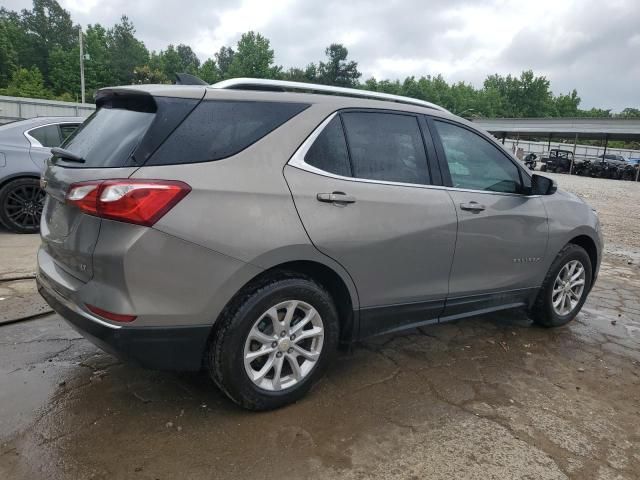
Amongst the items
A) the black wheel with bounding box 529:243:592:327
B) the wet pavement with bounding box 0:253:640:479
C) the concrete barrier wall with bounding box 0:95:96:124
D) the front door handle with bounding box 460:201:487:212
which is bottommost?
the wet pavement with bounding box 0:253:640:479

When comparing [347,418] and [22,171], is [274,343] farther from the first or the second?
[22,171]

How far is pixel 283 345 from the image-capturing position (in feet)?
8.93

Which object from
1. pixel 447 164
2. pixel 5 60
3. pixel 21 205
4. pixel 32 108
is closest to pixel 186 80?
pixel 447 164

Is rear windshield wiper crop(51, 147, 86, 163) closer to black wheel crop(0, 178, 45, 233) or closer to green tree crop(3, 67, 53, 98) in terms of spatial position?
black wheel crop(0, 178, 45, 233)

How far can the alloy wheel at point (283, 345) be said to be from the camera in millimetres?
2643

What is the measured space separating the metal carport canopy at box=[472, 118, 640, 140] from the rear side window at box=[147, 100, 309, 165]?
115 feet

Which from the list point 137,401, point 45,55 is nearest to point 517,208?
point 137,401

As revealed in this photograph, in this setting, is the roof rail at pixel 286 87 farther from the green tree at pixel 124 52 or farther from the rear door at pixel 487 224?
the green tree at pixel 124 52

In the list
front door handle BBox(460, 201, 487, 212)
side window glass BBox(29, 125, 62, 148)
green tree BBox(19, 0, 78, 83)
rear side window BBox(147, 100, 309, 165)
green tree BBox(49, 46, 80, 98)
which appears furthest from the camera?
green tree BBox(19, 0, 78, 83)

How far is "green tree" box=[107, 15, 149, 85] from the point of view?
7875cm

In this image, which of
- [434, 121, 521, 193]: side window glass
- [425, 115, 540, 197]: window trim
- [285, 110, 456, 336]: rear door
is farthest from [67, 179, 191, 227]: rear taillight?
[434, 121, 521, 193]: side window glass

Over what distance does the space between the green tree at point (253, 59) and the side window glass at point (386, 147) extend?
81.2 meters

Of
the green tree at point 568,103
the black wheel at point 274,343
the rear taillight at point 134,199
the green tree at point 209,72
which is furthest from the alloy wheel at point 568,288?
the green tree at point 568,103

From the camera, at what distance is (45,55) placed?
7938cm
